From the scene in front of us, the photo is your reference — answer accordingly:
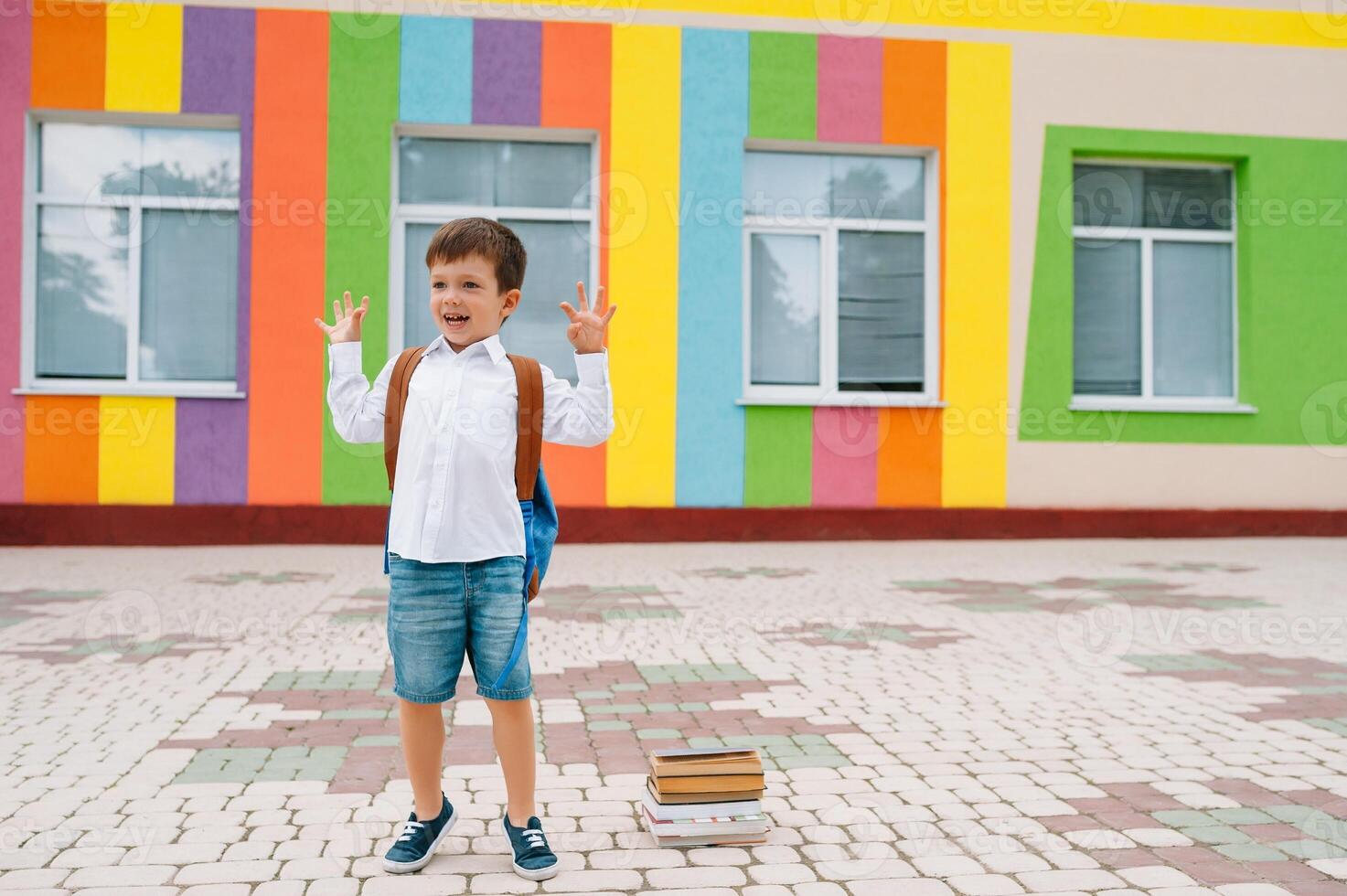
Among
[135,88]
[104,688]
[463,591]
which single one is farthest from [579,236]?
[463,591]

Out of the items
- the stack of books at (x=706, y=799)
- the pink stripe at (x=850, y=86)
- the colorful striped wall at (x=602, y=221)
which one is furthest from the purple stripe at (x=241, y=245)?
the stack of books at (x=706, y=799)

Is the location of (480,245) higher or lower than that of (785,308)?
lower

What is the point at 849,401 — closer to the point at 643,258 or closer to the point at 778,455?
the point at 778,455

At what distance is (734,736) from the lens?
4281 millimetres

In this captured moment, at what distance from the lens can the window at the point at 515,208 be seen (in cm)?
1120

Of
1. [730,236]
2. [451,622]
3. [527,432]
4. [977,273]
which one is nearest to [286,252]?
[730,236]

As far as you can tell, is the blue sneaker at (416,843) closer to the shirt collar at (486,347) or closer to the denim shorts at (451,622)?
the denim shorts at (451,622)

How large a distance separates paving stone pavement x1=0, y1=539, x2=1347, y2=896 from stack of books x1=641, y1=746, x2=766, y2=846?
60mm

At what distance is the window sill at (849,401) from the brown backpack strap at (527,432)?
8.30m

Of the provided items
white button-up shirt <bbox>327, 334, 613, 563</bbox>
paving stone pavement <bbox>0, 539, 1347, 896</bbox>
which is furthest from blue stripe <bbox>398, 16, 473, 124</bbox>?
white button-up shirt <bbox>327, 334, 613, 563</bbox>

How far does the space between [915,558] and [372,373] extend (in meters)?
5.25

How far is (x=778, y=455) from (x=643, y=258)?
89.8 inches

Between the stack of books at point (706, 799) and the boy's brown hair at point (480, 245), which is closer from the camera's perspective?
the boy's brown hair at point (480, 245)

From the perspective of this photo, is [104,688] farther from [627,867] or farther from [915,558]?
[915,558]
